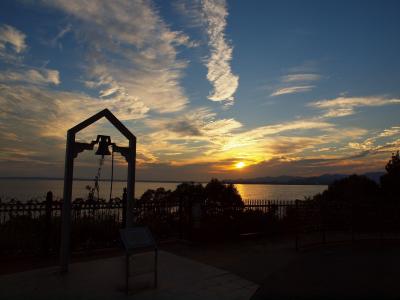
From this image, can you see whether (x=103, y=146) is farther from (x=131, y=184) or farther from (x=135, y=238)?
(x=135, y=238)

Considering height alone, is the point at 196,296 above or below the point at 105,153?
below

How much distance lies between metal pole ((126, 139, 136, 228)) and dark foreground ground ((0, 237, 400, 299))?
1.75 m

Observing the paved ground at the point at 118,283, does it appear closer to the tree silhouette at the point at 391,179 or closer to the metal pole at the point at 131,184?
the metal pole at the point at 131,184

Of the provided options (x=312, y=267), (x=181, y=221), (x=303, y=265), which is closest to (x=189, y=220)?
(x=181, y=221)

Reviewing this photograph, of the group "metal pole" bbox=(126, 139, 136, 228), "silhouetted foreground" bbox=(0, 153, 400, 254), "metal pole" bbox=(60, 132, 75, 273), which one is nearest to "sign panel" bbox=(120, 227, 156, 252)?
"metal pole" bbox=(126, 139, 136, 228)

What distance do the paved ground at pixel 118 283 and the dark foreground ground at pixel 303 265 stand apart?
0.52 metres

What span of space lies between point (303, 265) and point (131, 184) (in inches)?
181

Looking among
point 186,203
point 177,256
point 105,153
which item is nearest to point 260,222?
point 186,203

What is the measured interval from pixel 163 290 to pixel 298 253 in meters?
4.94

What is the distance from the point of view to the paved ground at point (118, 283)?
19.2ft

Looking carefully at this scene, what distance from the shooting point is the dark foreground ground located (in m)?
6.29

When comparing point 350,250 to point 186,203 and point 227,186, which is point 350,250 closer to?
point 186,203

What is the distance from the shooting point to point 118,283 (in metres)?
6.50

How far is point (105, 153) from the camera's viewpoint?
770 cm
